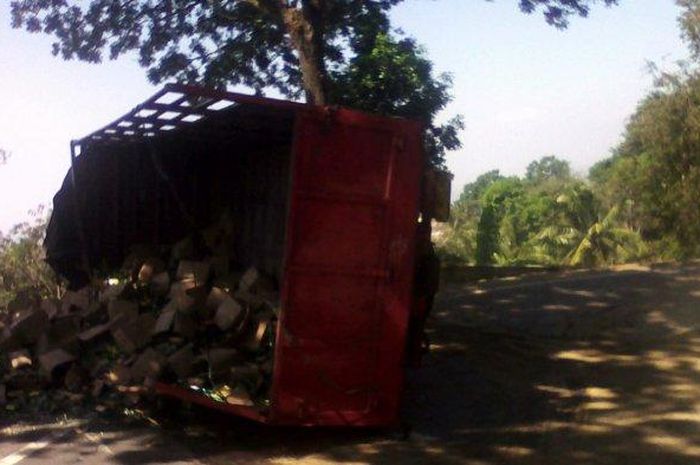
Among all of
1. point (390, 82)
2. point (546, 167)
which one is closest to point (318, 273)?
point (390, 82)

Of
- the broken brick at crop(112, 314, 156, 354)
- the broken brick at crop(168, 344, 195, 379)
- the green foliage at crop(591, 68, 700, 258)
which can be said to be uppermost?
the green foliage at crop(591, 68, 700, 258)

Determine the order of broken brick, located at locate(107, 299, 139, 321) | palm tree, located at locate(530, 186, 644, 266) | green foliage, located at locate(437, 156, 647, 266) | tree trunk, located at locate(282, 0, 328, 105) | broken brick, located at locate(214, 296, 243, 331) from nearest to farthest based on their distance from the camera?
broken brick, located at locate(214, 296, 243, 331) < broken brick, located at locate(107, 299, 139, 321) < tree trunk, located at locate(282, 0, 328, 105) < palm tree, located at locate(530, 186, 644, 266) < green foliage, located at locate(437, 156, 647, 266)

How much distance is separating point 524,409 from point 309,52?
5942mm

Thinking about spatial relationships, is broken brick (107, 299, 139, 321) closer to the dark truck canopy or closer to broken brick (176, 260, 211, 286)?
→ broken brick (176, 260, 211, 286)

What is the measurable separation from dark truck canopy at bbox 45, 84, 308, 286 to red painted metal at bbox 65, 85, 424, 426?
1761 millimetres

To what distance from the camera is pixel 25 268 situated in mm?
15164

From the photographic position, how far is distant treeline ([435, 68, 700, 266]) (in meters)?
26.2

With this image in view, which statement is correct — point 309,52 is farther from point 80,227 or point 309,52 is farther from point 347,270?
point 347,270

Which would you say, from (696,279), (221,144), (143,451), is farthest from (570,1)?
(143,451)

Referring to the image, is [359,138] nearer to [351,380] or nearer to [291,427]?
[351,380]

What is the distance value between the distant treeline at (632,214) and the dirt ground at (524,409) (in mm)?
12345

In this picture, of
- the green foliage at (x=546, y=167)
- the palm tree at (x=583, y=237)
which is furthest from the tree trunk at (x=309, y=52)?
the green foliage at (x=546, y=167)

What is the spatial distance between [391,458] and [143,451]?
185cm

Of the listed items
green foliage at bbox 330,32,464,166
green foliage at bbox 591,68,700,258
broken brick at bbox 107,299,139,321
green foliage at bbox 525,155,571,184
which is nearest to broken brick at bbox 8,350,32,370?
broken brick at bbox 107,299,139,321
